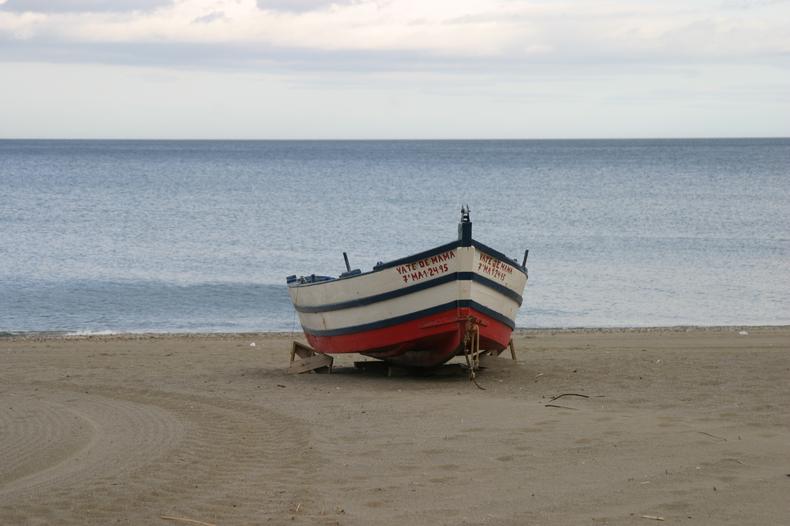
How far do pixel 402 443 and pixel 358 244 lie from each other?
3054 cm

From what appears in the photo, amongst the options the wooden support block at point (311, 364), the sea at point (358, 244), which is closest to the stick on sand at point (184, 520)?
the wooden support block at point (311, 364)

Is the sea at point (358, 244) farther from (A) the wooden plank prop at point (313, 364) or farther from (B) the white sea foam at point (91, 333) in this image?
(A) the wooden plank prop at point (313, 364)

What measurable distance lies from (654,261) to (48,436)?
25226 millimetres

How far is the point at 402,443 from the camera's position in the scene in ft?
29.6

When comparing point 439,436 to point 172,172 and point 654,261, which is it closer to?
point 654,261

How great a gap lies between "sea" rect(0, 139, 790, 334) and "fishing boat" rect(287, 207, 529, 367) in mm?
7905

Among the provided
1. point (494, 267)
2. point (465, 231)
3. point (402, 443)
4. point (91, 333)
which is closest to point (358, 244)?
point (91, 333)

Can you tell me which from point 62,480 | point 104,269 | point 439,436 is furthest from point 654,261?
point 62,480

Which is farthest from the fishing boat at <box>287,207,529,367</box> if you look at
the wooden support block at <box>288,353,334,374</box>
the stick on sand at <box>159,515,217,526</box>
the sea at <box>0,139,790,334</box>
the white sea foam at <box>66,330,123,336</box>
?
the sea at <box>0,139,790,334</box>

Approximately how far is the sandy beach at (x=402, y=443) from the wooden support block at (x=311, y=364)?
0.19 meters

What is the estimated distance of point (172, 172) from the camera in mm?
101938

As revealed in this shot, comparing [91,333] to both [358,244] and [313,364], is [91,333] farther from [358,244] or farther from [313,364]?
[358,244]

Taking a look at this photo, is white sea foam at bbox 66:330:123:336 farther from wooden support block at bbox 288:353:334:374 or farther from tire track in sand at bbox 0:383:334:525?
tire track in sand at bbox 0:383:334:525

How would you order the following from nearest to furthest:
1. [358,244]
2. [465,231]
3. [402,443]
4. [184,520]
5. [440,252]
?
[184,520] < [402,443] < [465,231] < [440,252] < [358,244]
